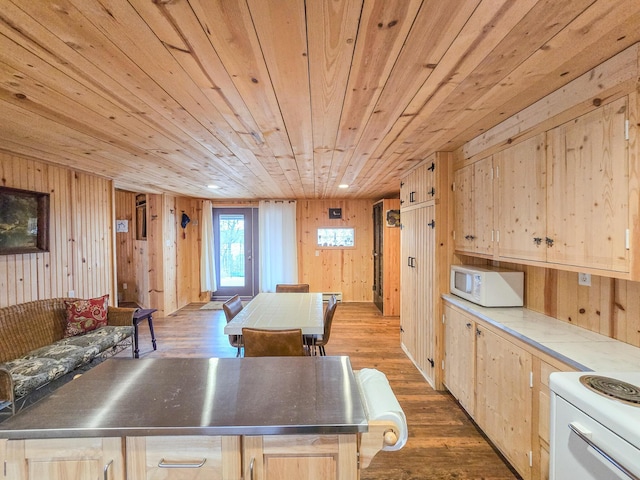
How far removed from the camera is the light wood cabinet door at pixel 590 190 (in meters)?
1.32

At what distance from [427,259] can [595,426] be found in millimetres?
2094

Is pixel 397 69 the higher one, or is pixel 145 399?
pixel 397 69

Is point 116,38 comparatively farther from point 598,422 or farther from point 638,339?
point 638,339

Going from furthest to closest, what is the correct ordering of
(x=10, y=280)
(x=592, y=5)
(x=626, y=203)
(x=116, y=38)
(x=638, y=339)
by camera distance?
1. (x=10, y=280)
2. (x=638, y=339)
3. (x=626, y=203)
4. (x=116, y=38)
5. (x=592, y=5)

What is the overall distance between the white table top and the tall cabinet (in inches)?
46.1

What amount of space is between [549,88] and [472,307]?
5.22 ft

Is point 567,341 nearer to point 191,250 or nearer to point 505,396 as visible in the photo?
point 505,396

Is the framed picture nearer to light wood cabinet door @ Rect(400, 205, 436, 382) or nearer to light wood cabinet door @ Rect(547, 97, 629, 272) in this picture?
light wood cabinet door @ Rect(400, 205, 436, 382)

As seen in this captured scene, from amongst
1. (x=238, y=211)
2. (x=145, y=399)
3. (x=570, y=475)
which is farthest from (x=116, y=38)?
(x=238, y=211)

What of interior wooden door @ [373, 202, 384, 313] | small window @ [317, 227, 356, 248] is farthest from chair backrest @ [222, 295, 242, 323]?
small window @ [317, 227, 356, 248]

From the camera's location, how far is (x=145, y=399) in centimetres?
108

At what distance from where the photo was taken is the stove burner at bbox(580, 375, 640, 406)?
104 centimetres

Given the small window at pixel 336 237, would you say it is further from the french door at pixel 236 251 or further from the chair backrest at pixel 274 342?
the chair backrest at pixel 274 342

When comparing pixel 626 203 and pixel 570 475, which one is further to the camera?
pixel 626 203
